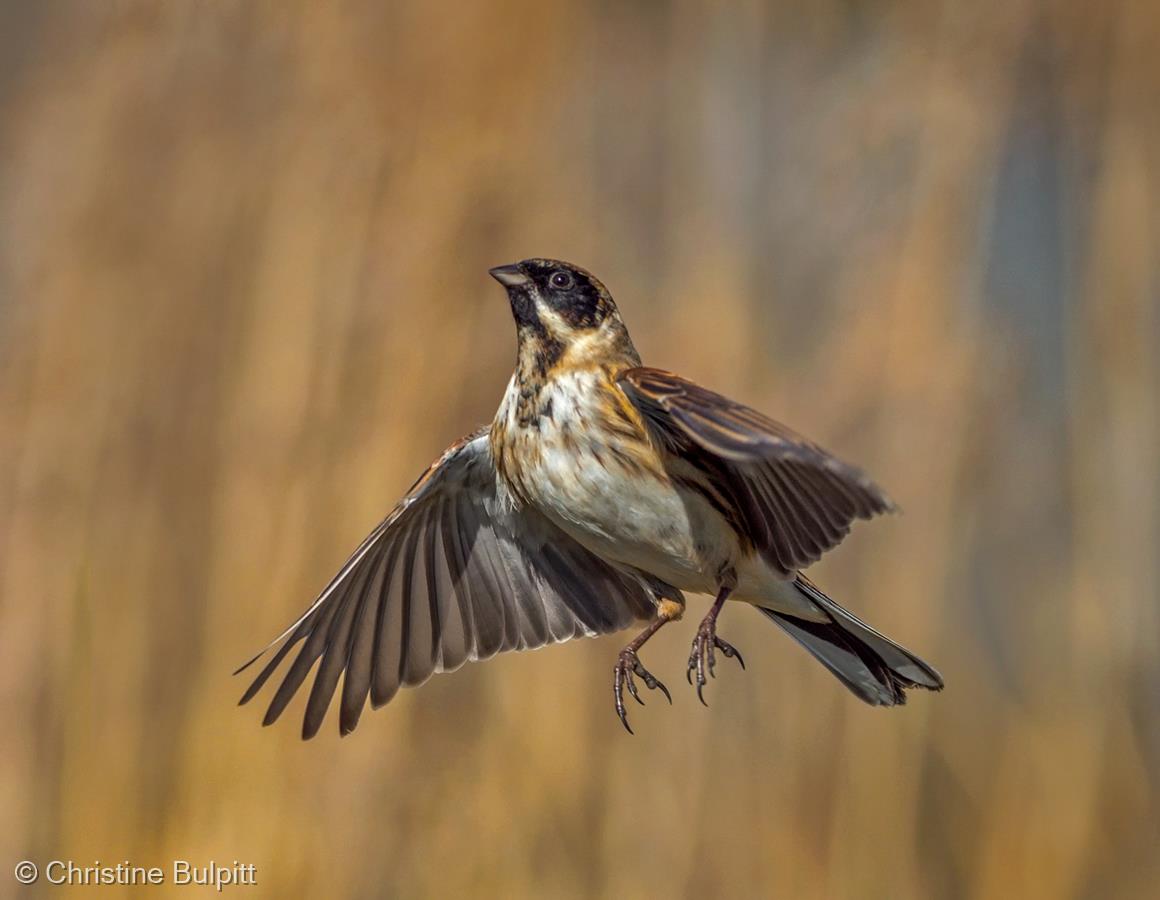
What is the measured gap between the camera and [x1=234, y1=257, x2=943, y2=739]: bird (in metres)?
A: 2.85

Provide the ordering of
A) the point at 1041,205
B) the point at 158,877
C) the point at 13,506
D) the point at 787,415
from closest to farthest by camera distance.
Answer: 1. the point at 158,877
2. the point at 13,506
3. the point at 787,415
4. the point at 1041,205

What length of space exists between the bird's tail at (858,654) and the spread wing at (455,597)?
37 centimetres

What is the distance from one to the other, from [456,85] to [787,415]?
1209mm

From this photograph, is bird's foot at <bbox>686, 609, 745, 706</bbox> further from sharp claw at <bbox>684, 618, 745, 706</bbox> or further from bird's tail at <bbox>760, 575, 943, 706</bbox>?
bird's tail at <bbox>760, 575, 943, 706</bbox>

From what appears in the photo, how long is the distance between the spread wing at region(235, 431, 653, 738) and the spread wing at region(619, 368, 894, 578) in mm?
533

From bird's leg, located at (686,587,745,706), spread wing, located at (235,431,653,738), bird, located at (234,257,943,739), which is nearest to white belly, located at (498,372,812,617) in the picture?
bird, located at (234,257,943,739)

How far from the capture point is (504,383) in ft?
13.4

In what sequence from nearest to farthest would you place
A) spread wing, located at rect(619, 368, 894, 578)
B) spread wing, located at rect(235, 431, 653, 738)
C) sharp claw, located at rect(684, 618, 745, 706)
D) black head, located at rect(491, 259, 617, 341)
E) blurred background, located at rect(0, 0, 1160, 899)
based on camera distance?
spread wing, located at rect(619, 368, 894, 578) < sharp claw, located at rect(684, 618, 745, 706) < black head, located at rect(491, 259, 617, 341) < spread wing, located at rect(235, 431, 653, 738) < blurred background, located at rect(0, 0, 1160, 899)

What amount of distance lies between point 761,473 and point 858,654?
0.70 m

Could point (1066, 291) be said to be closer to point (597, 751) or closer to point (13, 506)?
point (597, 751)

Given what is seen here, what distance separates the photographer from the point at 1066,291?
4.25 meters

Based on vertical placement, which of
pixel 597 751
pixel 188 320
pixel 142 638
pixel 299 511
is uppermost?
pixel 188 320

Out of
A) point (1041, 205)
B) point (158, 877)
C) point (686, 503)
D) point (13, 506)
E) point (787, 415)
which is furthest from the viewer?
point (1041, 205)

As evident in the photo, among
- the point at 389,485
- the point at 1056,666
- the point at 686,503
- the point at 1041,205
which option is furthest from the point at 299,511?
the point at 1041,205
